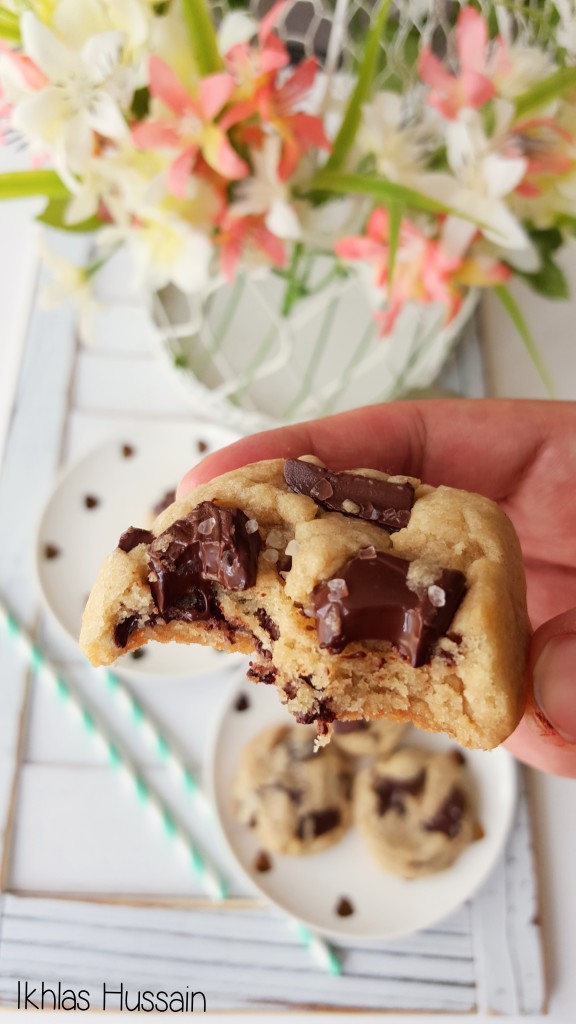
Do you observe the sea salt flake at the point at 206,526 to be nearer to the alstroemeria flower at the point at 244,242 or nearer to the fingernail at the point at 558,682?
the fingernail at the point at 558,682

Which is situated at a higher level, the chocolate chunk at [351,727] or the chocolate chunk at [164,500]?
the chocolate chunk at [164,500]

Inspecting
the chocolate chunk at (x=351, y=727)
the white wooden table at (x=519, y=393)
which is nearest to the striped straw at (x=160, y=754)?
the white wooden table at (x=519, y=393)

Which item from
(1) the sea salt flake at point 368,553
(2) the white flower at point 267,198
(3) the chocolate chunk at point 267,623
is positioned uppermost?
(2) the white flower at point 267,198

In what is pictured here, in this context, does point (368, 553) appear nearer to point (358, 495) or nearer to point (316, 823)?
point (358, 495)

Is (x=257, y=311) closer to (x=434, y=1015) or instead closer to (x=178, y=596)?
(x=178, y=596)

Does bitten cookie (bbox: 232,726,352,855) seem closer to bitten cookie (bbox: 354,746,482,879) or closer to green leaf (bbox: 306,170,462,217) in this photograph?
bitten cookie (bbox: 354,746,482,879)

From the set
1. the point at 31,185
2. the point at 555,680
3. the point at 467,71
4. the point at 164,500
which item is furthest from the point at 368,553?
the point at 164,500

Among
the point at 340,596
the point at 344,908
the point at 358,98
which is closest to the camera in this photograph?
the point at 340,596
